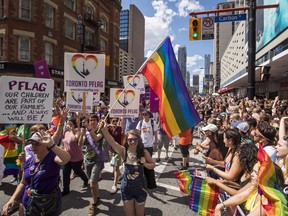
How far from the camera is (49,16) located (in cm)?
2198

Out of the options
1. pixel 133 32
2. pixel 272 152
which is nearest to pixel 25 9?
pixel 272 152

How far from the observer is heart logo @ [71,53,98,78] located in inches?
188

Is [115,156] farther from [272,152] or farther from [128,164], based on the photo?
[272,152]

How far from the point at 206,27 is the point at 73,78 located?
779cm

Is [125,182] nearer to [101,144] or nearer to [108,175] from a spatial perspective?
[101,144]

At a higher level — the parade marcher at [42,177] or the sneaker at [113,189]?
the parade marcher at [42,177]

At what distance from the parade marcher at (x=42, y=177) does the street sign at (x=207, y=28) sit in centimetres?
949

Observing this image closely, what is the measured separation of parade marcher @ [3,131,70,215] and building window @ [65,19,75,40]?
24.2m

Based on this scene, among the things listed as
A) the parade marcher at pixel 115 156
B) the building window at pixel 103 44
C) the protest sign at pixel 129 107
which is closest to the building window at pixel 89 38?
the building window at pixel 103 44

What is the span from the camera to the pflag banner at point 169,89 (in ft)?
14.7

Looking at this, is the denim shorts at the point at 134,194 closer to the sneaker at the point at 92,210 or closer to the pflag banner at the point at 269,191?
the sneaker at the point at 92,210

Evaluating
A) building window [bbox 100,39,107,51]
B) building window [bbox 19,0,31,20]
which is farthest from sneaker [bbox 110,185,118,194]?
building window [bbox 100,39,107,51]

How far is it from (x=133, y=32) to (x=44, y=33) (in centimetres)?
7987

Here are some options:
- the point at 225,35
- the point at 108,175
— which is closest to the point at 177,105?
the point at 108,175
